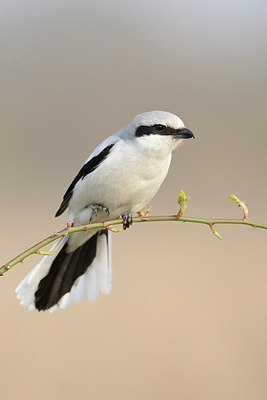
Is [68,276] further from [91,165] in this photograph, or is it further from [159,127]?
[159,127]

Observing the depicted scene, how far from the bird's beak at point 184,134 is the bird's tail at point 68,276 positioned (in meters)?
0.71

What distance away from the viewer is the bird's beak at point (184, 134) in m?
2.88

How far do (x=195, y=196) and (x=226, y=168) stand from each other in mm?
554

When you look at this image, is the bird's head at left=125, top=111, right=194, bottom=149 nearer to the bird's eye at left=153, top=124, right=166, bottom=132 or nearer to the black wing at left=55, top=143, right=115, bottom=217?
the bird's eye at left=153, top=124, right=166, bottom=132

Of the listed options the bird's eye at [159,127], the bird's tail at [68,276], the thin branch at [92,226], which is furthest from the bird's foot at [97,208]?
the thin branch at [92,226]

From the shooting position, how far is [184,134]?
2.88 metres

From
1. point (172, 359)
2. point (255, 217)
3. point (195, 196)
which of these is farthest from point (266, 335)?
point (195, 196)

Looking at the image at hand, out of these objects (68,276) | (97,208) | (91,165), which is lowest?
(68,276)

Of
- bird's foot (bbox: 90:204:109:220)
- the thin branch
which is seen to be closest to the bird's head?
bird's foot (bbox: 90:204:109:220)

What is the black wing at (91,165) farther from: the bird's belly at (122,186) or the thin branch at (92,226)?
the thin branch at (92,226)

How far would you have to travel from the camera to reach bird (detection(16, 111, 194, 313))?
2.93 m

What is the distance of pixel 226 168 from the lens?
620 cm

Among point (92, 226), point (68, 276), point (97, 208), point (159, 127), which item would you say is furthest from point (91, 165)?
point (92, 226)

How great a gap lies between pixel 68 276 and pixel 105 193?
516mm
